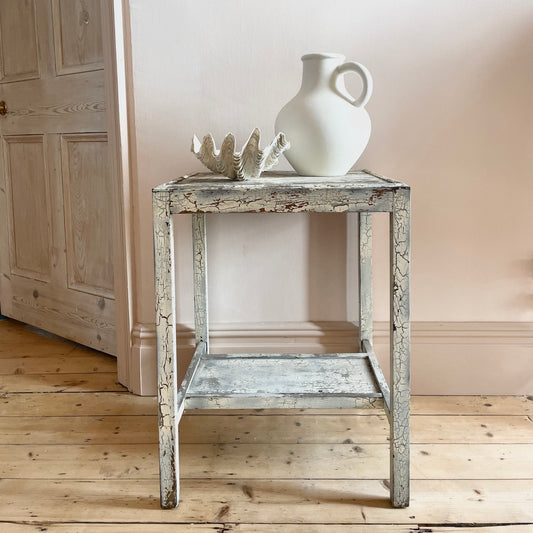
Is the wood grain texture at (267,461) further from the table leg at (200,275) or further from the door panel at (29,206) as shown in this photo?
the door panel at (29,206)

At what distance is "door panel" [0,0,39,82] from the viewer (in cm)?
240

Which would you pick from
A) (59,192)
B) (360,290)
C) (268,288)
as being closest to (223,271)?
(268,288)

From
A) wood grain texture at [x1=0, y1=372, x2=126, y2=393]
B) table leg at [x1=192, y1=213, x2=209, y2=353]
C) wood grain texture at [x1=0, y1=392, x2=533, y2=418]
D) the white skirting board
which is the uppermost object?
table leg at [x1=192, y1=213, x2=209, y2=353]

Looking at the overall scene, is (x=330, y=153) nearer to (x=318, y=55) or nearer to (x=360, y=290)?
(x=318, y=55)

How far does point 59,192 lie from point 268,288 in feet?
2.97

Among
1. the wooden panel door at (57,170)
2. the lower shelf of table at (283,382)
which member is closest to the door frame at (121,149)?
the wooden panel door at (57,170)

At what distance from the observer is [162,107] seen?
1.91 meters

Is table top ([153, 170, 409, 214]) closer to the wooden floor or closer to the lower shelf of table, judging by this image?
the lower shelf of table

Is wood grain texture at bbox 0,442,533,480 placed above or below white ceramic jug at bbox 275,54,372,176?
below

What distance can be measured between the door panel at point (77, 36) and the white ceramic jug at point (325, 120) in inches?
33.8

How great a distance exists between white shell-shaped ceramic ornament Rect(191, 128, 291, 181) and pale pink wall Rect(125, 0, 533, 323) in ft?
1.53

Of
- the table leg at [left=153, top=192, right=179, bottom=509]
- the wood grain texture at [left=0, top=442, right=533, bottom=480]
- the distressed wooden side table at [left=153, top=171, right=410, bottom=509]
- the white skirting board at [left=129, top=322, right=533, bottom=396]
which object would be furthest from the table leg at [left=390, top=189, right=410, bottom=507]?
the white skirting board at [left=129, top=322, right=533, bottom=396]

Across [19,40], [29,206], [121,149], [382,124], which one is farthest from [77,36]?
[382,124]

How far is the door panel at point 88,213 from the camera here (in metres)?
2.25
